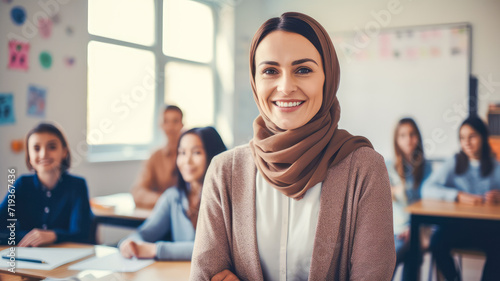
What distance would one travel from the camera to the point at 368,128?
1.71 metres

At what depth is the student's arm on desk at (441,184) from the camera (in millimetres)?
2234

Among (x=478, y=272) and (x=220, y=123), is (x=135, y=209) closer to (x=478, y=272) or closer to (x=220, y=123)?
(x=220, y=123)

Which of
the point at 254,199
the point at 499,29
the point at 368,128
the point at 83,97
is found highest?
the point at 499,29

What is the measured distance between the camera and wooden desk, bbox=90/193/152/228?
196 centimetres

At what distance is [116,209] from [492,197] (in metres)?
1.95

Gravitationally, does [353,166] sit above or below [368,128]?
below

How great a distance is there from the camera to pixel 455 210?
1.93 m

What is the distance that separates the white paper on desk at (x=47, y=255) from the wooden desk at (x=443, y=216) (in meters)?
1.52

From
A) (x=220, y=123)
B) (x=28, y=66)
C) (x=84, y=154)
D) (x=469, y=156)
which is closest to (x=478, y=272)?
(x=469, y=156)

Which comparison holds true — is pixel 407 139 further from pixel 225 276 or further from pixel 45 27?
pixel 45 27

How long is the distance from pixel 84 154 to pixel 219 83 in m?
0.76

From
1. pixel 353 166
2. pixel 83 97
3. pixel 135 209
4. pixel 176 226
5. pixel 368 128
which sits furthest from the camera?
pixel 135 209

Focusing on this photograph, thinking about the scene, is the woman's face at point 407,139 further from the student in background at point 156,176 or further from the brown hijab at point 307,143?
the brown hijab at point 307,143

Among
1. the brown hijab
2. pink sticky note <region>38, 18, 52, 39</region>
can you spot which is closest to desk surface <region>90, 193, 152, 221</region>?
pink sticky note <region>38, 18, 52, 39</region>
